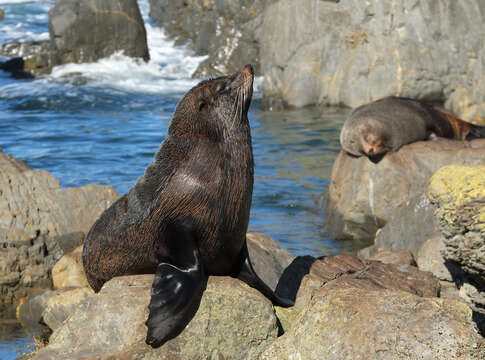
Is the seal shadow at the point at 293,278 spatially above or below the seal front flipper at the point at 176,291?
below

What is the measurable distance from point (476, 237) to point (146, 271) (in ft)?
7.70

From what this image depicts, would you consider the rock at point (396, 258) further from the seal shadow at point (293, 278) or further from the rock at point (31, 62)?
the rock at point (31, 62)

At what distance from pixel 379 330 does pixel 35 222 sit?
16.5 feet

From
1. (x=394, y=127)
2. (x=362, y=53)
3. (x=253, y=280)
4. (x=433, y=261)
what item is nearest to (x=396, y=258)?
(x=433, y=261)

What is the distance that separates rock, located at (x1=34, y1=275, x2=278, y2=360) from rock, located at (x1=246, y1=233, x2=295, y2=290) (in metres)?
1.85

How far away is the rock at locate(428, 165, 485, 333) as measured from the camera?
11.4 ft

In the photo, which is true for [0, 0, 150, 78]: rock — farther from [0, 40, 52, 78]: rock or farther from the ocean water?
the ocean water

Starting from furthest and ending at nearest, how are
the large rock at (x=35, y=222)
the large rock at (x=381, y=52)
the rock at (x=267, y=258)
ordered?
the large rock at (x=381, y=52), the large rock at (x=35, y=222), the rock at (x=267, y=258)

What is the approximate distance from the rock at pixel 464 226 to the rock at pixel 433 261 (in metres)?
2.50

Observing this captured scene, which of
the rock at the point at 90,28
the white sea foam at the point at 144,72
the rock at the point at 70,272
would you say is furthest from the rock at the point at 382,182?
the rock at the point at 90,28

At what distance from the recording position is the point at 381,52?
16312 mm

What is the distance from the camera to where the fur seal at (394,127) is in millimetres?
9664

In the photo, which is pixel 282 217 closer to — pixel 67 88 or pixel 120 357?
pixel 120 357

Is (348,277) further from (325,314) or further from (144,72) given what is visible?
(144,72)
